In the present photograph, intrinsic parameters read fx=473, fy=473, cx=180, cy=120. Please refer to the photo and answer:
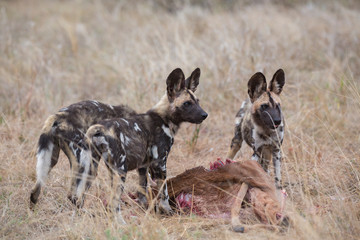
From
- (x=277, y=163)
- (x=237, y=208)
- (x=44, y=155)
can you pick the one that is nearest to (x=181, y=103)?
(x=277, y=163)

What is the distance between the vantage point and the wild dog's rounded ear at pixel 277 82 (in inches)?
171

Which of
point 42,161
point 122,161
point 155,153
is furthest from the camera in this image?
point 155,153

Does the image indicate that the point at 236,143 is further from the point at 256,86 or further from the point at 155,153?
the point at 155,153

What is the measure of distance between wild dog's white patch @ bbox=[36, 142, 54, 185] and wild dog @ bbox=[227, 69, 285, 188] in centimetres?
183

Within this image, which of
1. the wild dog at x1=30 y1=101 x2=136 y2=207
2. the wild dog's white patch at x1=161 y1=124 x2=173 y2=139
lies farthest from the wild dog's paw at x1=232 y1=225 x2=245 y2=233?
the wild dog at x1=30 y1=101 x2=136 y2=207

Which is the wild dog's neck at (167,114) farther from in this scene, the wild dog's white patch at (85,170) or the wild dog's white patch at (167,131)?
the wild dog's white patch at (85,170)

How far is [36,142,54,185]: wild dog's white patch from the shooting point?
3.88 meters

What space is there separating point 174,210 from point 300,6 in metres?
7.54

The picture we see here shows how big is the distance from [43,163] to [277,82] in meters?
2.22

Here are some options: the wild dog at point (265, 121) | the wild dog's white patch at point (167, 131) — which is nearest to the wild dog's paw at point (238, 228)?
the wild dog at point (265, 121)

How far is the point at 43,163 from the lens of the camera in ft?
12.8

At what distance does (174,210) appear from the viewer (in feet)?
13.8

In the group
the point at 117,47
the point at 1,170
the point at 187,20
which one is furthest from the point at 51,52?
the point at 1,170

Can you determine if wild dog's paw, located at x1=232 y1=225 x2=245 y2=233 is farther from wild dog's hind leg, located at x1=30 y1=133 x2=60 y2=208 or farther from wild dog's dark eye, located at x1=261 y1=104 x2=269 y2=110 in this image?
wild dog's hind leg, located at x1=30 y1=133 x2=60 y2=208
